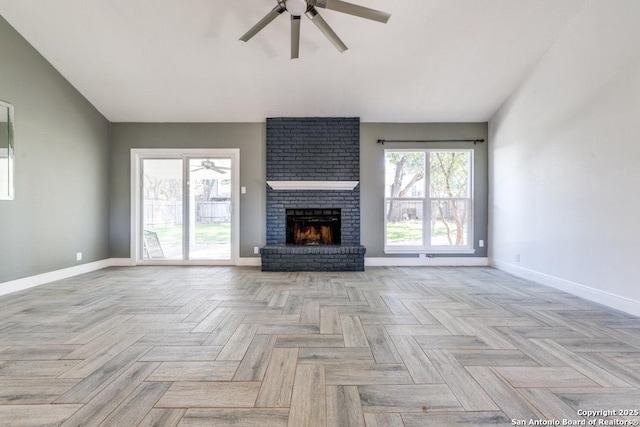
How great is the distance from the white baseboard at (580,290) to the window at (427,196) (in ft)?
3.64

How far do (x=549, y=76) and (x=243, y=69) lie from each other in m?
4.09

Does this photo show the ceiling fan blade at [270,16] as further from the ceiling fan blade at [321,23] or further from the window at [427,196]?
the window at [427,196]

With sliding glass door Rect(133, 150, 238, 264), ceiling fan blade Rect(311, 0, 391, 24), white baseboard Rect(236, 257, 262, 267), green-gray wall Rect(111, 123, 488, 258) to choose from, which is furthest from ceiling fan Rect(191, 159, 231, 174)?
ceiling fan blade Rect(311, 0, 391, 24)

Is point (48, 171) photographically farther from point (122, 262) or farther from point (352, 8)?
point (352, 8)

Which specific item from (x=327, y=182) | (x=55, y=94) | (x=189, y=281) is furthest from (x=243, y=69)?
(x=189, y=281)

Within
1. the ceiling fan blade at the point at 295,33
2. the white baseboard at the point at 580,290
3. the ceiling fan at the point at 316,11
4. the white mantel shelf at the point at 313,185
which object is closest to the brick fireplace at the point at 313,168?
the white mantel shelf at the point at 313,185

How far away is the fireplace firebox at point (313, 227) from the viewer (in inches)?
201

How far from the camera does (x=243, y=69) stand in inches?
161

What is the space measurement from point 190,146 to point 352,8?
364 centimetres

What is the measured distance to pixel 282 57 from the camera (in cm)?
390

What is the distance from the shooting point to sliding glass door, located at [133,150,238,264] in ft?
16.9

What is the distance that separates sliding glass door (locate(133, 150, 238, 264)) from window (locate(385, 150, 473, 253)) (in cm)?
294

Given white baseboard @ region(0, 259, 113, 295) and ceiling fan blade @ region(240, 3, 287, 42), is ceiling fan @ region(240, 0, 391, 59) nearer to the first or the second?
ceiling fan blade @ region(240, 3, 287, 42)

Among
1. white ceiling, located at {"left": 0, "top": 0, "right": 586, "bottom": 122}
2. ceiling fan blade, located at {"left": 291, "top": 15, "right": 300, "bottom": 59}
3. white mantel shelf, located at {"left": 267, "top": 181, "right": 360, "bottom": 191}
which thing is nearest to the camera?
ceiling fan blade, located at {"left": 291, "top": 15, "right": 300, "bottom": 59}
